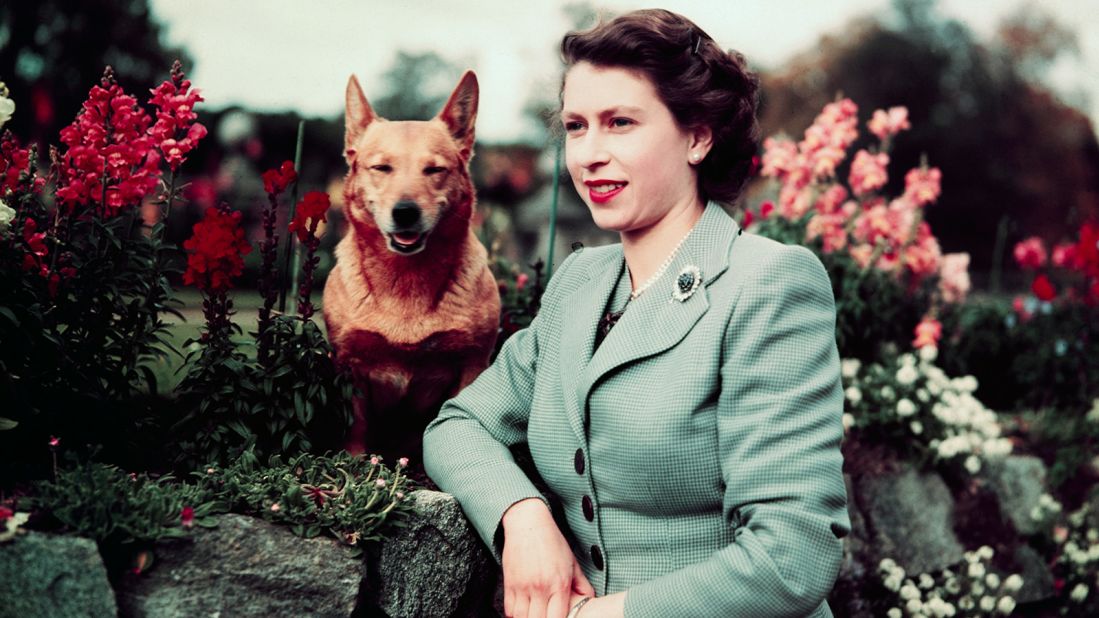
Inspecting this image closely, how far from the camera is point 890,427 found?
509 cm

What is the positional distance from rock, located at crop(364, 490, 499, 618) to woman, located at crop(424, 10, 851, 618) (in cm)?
10

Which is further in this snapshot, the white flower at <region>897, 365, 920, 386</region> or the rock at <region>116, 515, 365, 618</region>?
the white flower at <region>897, 365, 920, 386</region>

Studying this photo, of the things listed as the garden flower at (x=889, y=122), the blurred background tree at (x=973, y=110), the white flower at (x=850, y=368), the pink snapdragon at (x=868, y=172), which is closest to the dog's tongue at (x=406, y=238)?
the white flower at (x=850, y=368)

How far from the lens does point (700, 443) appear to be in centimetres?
222

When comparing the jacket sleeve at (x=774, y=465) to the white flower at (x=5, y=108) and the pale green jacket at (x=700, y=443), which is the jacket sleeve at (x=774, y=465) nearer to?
the pale green jacket at (x=700, y=443)

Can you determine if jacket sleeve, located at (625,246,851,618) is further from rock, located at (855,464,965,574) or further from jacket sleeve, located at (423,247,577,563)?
rock, located at (855,464,965,574)

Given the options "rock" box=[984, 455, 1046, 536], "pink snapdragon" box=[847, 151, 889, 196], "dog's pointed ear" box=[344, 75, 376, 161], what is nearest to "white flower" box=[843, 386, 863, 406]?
"rock" box=[984, 455, 1046, 536]

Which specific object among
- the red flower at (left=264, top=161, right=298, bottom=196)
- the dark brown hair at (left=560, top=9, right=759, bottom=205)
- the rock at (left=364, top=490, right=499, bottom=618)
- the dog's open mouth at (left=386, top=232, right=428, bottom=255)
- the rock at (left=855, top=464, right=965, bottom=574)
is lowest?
the rock at (left=855, top=464, right=965, bottom=574)

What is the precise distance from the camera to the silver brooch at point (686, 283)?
7.66ft

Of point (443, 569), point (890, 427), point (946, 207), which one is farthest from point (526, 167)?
point (443, 569)

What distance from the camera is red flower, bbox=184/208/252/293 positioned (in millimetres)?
2734

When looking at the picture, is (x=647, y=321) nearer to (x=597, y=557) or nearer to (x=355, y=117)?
(x=597, y=557)

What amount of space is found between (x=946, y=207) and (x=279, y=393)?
33.2 m

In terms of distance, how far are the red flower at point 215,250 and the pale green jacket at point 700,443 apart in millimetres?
842
